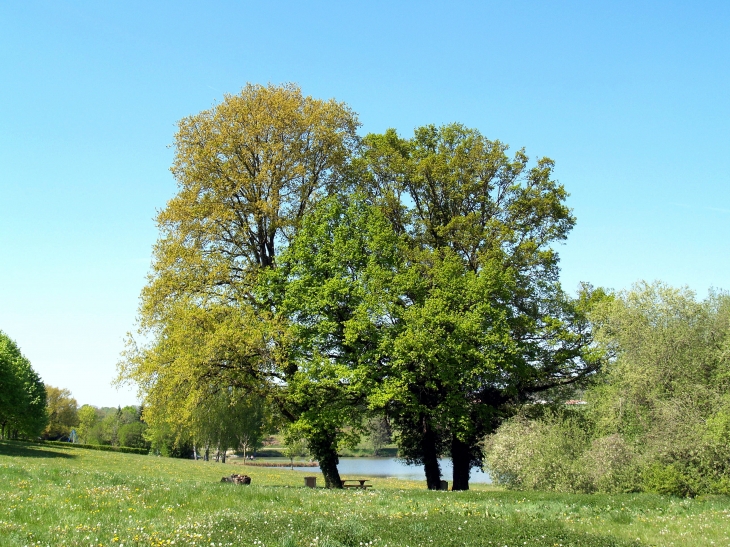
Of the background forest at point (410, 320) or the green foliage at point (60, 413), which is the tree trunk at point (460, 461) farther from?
the green foliage at point (60, 413)

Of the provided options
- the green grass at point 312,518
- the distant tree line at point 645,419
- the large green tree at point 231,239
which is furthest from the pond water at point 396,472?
the green grass at point 312,518

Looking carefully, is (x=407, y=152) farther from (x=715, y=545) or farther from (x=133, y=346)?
(x=715, y=545)

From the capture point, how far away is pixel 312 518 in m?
12.9

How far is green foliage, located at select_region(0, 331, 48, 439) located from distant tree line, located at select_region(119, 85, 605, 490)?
3633 centimetres

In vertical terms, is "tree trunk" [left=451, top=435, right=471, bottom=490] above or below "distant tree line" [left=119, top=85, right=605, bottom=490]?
below

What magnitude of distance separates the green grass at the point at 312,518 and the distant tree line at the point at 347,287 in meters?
8.66

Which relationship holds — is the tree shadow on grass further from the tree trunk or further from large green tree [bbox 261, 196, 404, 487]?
the tree trunk

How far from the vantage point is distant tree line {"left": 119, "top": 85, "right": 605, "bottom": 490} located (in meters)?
27.9

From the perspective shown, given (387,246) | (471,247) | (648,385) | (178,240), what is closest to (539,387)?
(648,385)

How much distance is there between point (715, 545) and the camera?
11.8m

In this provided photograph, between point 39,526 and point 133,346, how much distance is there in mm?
18310

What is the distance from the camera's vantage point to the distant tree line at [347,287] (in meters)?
27.9

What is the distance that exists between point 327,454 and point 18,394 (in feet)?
141

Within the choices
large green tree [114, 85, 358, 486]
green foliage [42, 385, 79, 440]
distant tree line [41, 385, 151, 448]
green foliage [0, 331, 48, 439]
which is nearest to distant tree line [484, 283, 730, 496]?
large green tree [114, 85, 358, 486]
